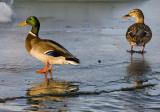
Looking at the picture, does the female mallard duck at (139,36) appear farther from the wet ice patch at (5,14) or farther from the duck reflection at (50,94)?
the wet ice patch at (5,14)

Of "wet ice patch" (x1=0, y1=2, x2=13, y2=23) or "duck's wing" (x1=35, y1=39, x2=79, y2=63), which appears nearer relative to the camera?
"duck's wing" (x1=35, y1=39, x2=79, y2=63)

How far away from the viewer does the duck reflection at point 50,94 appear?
685cm

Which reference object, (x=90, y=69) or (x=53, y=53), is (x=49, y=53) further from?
(x=90, y=69)

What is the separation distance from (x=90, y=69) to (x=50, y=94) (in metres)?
1.89

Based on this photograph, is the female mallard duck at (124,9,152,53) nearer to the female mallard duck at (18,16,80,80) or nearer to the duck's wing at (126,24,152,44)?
the duck's wing at (126,24,152,44)

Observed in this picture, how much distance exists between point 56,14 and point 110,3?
12.6 feet

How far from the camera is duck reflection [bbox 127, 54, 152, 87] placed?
8531 millimetres

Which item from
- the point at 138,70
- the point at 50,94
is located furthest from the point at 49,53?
the point at 138,70

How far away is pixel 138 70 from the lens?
937 cm

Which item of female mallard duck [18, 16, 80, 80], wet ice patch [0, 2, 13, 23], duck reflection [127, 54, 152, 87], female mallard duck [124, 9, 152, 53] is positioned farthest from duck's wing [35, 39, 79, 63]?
wet ice patch [0, 2, 13, 23]

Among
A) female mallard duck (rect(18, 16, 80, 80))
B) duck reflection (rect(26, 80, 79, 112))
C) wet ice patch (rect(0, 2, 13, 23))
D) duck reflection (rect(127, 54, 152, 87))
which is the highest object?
wet ice patch (rect(0, 2, 13, 23))

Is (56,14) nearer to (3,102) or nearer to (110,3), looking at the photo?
(110,3)

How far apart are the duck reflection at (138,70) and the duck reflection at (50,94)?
3.32 feet

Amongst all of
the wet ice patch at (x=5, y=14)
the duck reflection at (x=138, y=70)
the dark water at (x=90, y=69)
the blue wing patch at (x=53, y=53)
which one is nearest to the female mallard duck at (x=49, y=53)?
the blue wing patch at (x=53, y=53)
